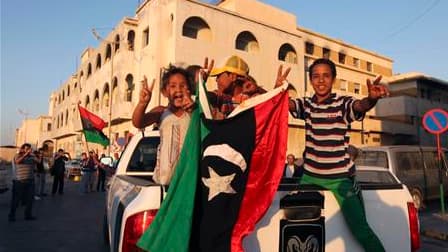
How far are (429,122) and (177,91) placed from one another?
8.71 meters

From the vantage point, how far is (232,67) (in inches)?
128

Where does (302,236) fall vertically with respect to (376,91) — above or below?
below

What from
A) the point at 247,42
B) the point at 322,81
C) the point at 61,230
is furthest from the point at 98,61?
the point at 322,81

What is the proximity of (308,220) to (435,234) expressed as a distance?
6.87 meters

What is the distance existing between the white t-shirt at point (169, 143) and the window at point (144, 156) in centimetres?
171

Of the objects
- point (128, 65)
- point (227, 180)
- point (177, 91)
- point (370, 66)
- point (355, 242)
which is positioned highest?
point (370, 66)

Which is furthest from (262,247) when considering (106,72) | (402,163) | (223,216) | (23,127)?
(23,127)

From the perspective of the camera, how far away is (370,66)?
46.3 meters

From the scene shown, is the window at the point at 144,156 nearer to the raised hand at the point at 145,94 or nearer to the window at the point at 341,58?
the raised hand at the point at 145,94

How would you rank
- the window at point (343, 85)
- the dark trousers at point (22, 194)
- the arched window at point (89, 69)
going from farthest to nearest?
the arched window at point (89, 69) < the window at point (343, 85) < the dark trousers at point (22, 194)

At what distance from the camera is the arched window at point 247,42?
105ft

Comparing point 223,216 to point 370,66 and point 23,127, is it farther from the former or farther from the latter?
point 23,127

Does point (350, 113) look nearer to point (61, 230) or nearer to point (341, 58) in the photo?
point (61, 230)

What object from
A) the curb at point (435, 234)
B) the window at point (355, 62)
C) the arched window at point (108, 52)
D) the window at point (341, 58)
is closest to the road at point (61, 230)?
the curb at point (435, 234)
